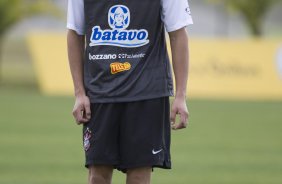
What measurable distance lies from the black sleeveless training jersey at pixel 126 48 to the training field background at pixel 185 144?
4.86 meters

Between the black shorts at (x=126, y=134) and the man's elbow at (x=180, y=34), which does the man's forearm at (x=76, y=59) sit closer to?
the black shorts at (x=126, y=134)

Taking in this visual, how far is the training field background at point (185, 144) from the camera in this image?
1248 cm

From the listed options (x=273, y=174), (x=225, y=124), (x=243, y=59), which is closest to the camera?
(x=273, y=174)

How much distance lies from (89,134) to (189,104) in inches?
735

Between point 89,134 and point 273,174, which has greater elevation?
point 89,134

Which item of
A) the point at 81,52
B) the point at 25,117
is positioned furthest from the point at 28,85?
the point at 81,52

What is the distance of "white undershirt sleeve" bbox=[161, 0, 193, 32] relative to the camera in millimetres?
6785

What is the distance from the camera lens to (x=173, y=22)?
6.79m

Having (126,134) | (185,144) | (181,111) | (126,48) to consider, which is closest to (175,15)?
(126,48)

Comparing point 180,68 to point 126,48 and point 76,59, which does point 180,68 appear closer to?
point 126,48

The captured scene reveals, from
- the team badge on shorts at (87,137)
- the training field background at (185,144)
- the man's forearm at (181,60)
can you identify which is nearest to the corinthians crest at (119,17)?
the man's forearm at (181,60)

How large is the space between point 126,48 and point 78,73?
42 centimetres

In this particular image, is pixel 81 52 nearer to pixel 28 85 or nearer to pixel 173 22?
pixel 173 22

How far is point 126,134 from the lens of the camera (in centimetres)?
689
